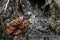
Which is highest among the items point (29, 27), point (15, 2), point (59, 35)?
point (15, 2)

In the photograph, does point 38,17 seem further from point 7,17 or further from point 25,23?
point 7,17

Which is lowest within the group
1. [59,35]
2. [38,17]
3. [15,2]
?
[59,35]

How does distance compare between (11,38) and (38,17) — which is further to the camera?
(38,17)

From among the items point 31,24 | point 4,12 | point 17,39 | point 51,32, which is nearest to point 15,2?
point 4,12

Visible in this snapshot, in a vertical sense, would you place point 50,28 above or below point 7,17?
below

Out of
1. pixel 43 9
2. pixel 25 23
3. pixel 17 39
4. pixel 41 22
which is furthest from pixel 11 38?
pixel 43 9

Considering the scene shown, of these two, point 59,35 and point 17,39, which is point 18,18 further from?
point 59,35
